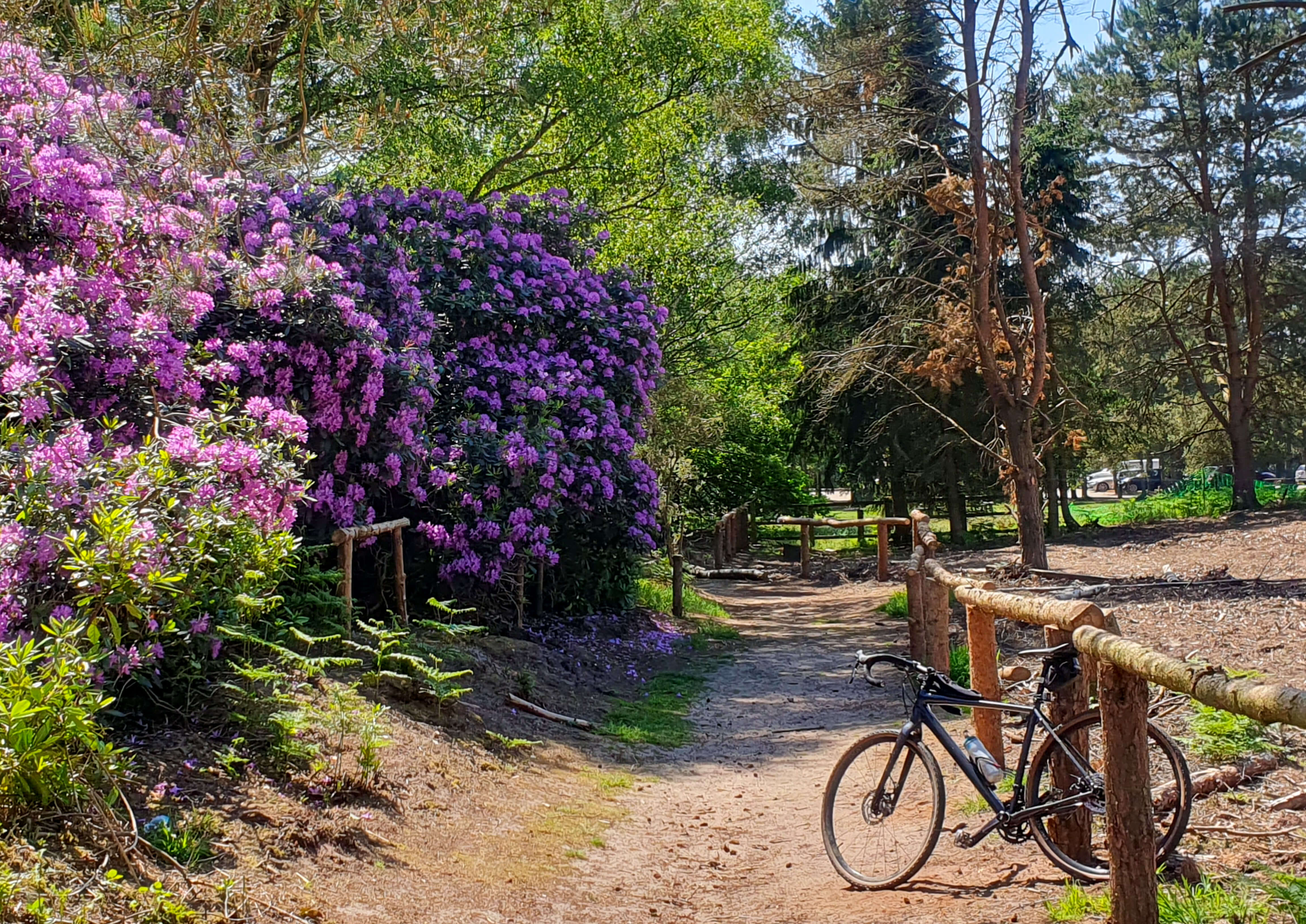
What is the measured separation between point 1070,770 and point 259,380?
19.3 ft

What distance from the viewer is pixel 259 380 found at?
7.85 meters

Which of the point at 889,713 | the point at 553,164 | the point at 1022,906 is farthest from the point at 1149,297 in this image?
the point at 1022,906

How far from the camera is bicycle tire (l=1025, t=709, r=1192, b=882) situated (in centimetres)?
397

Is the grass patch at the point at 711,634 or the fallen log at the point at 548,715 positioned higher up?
the fallen log at the point at 548,715

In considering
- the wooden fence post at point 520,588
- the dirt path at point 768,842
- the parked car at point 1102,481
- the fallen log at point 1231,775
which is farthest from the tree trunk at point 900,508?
the parked car at point 1102,481

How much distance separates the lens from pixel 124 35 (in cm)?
496

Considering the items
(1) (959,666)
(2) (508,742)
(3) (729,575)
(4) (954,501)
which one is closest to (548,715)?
(2) (508,742)

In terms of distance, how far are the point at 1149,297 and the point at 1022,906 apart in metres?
28.5

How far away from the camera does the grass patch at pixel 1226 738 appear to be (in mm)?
5367

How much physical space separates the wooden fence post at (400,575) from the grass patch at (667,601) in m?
5.44

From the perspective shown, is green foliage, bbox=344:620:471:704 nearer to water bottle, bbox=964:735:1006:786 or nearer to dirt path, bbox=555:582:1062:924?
dirt path, bbox=555:582:1062:924

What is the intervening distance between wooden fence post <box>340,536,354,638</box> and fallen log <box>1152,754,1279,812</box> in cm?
472

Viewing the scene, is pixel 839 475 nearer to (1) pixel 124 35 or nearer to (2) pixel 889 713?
(2) pixel 889 713

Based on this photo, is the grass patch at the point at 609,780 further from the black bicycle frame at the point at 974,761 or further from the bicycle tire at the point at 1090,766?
the bicycle tire at the point at 1090,766
